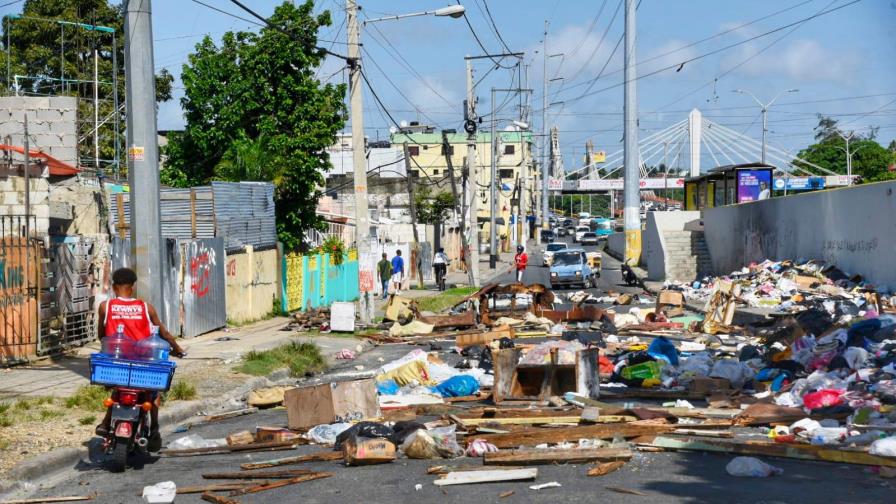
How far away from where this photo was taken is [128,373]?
8.73 meters

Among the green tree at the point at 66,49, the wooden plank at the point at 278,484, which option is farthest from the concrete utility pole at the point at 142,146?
the green tree at the point at 66,49

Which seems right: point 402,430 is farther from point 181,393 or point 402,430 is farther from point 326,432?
point 181,393

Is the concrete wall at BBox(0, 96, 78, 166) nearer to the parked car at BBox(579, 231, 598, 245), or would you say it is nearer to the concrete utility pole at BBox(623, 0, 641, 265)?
the concrete utility pole at BBox(623, 0, 641, 265)

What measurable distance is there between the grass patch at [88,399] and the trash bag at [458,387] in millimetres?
4183

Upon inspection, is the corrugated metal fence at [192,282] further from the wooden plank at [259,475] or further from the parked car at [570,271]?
the parked car at [570,271]

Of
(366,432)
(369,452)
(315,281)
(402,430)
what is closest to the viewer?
(369,452)

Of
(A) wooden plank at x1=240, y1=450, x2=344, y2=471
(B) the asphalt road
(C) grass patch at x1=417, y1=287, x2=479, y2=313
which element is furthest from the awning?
(A) wooden plank at x1=240, y1=450, x2=344, y2=471

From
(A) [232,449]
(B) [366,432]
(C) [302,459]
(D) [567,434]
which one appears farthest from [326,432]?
(D) [567,434]

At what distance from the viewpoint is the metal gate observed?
1587 cm

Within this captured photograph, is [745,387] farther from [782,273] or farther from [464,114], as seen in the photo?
[464,114]

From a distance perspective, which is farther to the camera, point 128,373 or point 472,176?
point 472,176

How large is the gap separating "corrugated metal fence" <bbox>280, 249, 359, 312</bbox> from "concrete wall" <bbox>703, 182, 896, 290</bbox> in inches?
620

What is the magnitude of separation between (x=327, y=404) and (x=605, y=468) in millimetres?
3724

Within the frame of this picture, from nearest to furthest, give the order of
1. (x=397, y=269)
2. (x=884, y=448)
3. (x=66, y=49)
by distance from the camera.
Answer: (x=884, y=448), (x=397, y=269), (x=66, y=49)
